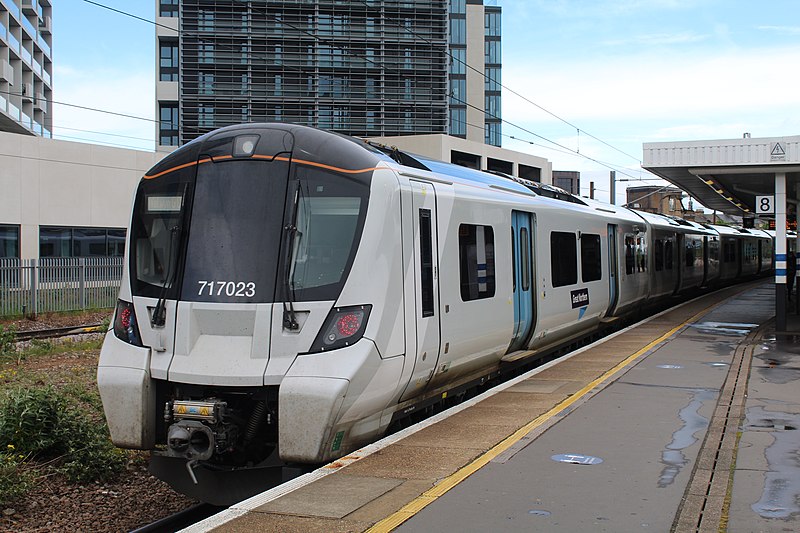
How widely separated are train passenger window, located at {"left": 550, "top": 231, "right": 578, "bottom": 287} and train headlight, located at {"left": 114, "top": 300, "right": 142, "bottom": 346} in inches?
282

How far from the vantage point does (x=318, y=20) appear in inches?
2243

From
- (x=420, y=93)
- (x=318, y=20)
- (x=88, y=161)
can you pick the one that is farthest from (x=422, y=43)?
(x=88, y=161)

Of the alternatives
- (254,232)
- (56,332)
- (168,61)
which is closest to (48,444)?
(254,232)

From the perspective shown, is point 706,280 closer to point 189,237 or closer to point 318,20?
point 189,237

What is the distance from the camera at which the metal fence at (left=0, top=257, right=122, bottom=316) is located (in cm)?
2364

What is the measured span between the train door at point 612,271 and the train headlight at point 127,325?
39.0 ft

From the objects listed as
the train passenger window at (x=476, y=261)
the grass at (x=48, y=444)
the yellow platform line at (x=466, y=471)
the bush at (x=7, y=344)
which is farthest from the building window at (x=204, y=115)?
the yellow platform line at (x=466, y=471)

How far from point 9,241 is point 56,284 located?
7.38m

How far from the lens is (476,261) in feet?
Result: 32.6

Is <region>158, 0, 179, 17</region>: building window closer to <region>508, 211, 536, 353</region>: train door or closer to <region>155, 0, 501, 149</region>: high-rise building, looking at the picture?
<region>155, 0, 501, 149</region>: high-rise building

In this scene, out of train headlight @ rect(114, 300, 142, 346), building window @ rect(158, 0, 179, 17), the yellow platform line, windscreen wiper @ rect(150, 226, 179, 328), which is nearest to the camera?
the yellow platform line

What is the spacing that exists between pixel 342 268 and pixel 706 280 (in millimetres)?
28506

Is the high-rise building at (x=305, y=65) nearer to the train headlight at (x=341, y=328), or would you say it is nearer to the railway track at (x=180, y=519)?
the railway track at (x=180, y=519)

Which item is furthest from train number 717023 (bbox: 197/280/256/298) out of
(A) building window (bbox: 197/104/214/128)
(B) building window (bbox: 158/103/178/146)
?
(B) building window (bbox: 158/103/178/146)
